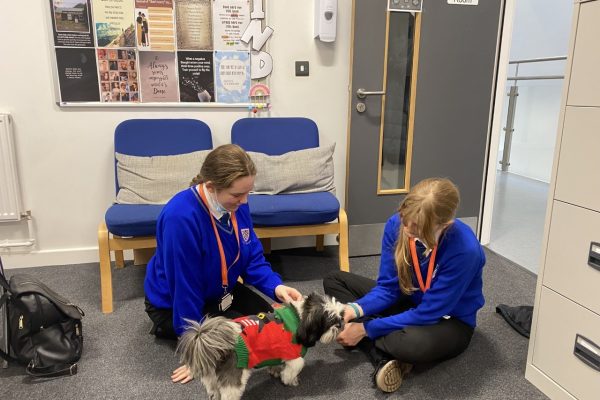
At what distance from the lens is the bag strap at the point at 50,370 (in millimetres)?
1746

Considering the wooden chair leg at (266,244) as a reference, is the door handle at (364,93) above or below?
above

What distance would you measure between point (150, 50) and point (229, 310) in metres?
1.61

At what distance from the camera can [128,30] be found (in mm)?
2627

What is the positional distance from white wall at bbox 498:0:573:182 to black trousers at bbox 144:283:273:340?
418cm

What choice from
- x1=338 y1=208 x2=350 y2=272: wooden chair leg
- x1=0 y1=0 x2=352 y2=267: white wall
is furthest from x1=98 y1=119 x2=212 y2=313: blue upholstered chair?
x1=338 y1=208 x2=350 y2=272: wooden chair leg

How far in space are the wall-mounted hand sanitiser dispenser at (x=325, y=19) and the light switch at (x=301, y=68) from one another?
0.60 feet

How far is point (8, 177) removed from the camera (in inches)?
102

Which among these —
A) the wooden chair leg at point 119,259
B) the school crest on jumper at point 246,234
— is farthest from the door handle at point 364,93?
the wooden chair leg at point 119,259

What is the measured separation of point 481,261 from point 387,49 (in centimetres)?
162

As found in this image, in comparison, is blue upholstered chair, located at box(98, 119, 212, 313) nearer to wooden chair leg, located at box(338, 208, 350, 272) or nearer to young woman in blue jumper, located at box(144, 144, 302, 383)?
young woman in blue jumper, located at box(144, 144, 302, 383)

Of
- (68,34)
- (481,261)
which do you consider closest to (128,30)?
(68,34)

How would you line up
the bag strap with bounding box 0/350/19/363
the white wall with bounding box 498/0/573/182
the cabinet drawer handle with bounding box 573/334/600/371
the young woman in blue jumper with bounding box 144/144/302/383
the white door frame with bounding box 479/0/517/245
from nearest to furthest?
the cabinet drawer handle with bounding box 573/334/600/371, the young woman in blue jumper with bounding box 144/144/302/383, the bag strap with bounding box 0/350/19/363, the white door frame with bounding box 479/0/517/245, the white wall with bounding box 498/0/573/182

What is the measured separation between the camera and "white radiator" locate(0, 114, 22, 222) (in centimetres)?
255

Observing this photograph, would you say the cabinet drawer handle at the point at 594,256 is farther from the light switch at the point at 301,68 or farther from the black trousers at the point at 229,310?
the light switch at the point at 301,68
